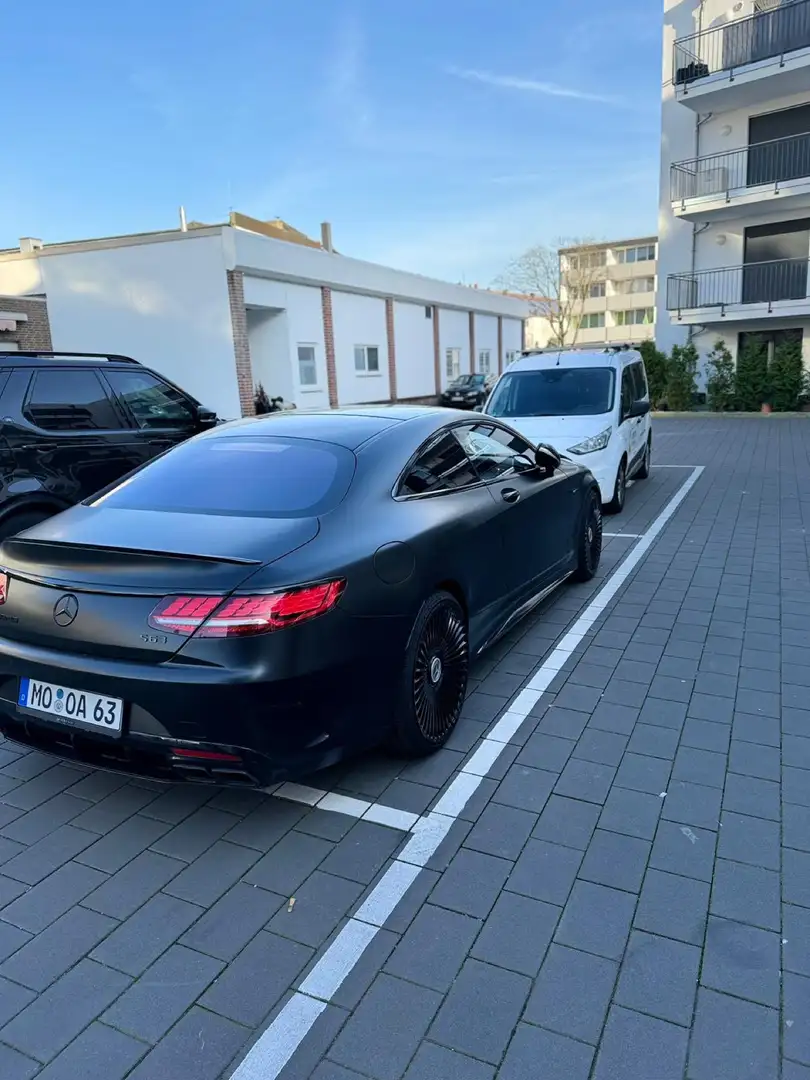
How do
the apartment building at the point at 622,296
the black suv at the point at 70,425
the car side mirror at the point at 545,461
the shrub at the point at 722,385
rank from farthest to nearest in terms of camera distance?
the apartment building at the point at 622,296 → the shrub at the point at 722,385 → the black suv at the point at 70,425 → the car side mirror at the point at 545,461

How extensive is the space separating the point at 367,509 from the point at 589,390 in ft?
21.4

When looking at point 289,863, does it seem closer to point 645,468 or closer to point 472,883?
point 472,883

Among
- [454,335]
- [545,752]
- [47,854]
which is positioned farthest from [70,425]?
[454,335]

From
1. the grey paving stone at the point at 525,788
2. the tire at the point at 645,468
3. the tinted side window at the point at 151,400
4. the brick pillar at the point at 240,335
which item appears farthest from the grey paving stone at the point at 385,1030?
the brick pillar at the point at 240,335

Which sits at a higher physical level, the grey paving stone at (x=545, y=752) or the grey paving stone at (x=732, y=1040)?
the grey paving stone at (x=545, y=752)

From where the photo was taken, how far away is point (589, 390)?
8922 mm

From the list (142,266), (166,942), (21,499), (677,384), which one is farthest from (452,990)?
(677,384)

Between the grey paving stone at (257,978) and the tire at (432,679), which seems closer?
the grey paving stone at (257,978)

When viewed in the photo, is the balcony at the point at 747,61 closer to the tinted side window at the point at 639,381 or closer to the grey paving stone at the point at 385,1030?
the tinted side window at the point at 639,381

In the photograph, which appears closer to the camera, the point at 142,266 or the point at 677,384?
the point at 142,266

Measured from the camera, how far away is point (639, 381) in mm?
10234

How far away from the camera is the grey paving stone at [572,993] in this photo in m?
1.99

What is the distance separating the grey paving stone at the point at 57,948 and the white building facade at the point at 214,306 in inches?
650

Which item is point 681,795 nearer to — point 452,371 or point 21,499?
point 21,499
